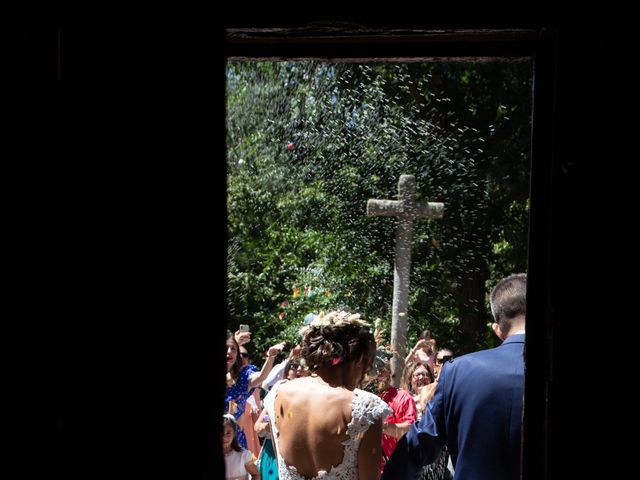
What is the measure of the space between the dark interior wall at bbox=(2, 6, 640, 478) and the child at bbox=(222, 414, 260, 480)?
3.26m

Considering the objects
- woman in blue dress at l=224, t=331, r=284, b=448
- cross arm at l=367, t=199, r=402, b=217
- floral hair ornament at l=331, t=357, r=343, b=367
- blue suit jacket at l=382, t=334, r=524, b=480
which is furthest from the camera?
cross arm at l=367, t=199, r=402, b=217

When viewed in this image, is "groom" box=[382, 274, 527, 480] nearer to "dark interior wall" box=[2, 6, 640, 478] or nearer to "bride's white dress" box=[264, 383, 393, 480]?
"bride's white dress" box=[264, 383, 393, 480]

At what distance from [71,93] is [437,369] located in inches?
199

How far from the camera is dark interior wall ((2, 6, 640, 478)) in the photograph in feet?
4.40

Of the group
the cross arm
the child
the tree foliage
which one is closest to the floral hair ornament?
the child

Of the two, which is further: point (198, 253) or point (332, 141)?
point (332, 141)

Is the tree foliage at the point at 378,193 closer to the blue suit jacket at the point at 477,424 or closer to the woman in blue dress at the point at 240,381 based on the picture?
the woman in blue dress at the point at 240,381

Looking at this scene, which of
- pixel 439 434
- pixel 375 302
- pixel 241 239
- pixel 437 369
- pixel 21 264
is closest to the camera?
pixel 21 264

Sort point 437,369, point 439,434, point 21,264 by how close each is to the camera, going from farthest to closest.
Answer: point 437,369 < point 439,434 < point 21,264

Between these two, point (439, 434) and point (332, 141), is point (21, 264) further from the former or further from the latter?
point (332, 141)

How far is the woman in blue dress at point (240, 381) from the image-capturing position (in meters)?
5.31

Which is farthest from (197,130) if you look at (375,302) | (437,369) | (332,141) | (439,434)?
(332,141)

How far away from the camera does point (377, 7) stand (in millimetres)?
1398

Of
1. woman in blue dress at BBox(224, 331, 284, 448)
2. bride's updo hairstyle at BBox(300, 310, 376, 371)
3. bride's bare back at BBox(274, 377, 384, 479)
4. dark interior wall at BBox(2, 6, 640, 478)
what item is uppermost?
dark interior wall at BBox(2, 6, 640, 478)
